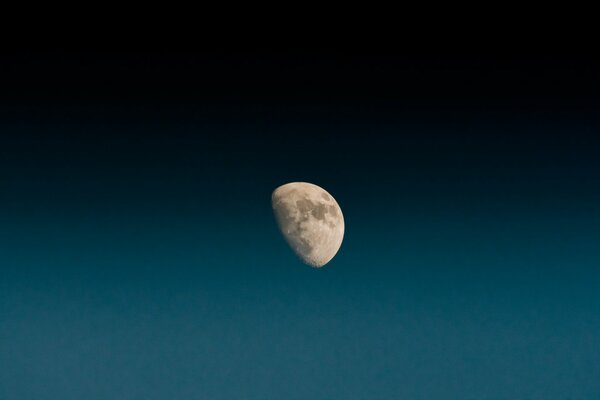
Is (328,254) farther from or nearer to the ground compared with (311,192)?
nearer to the ground

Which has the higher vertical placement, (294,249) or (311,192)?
(311,192)

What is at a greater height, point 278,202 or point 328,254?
point 278,202
